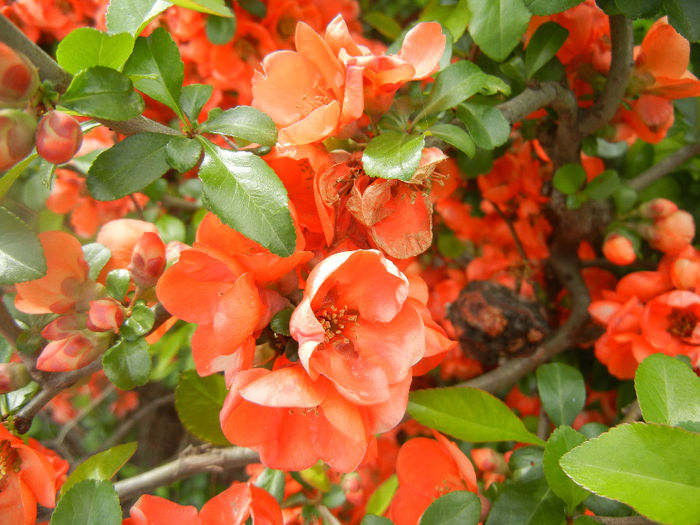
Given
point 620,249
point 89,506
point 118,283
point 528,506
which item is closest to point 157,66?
point 118,283

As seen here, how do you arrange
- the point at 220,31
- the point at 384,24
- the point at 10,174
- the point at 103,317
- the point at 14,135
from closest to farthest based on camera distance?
the point at 14,135 → the point at 10,174 → the point at 103,317 → the point at 220,31 → the point at 384,24

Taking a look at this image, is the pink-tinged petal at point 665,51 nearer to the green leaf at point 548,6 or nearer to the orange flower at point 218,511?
the green leaf at point 548,6

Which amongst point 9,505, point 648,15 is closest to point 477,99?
point 648,15

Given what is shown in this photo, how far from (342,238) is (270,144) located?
0.46ft

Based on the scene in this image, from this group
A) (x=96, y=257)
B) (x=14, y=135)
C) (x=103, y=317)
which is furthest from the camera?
(x=96, y=257)

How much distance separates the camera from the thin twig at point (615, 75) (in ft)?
2.77

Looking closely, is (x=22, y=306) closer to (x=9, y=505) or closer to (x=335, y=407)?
(x=9, y=505)

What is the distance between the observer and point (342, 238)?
2.11 feet

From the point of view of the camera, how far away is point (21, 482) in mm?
699

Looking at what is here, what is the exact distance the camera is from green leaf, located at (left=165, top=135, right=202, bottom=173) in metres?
0.57

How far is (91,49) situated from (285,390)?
41 centimetres

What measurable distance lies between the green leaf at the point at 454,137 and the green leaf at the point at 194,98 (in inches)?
11.5

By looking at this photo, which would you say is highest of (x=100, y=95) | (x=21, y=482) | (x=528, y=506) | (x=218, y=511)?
(x=100, y=95)

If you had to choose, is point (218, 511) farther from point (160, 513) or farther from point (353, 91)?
point (353, 91)
